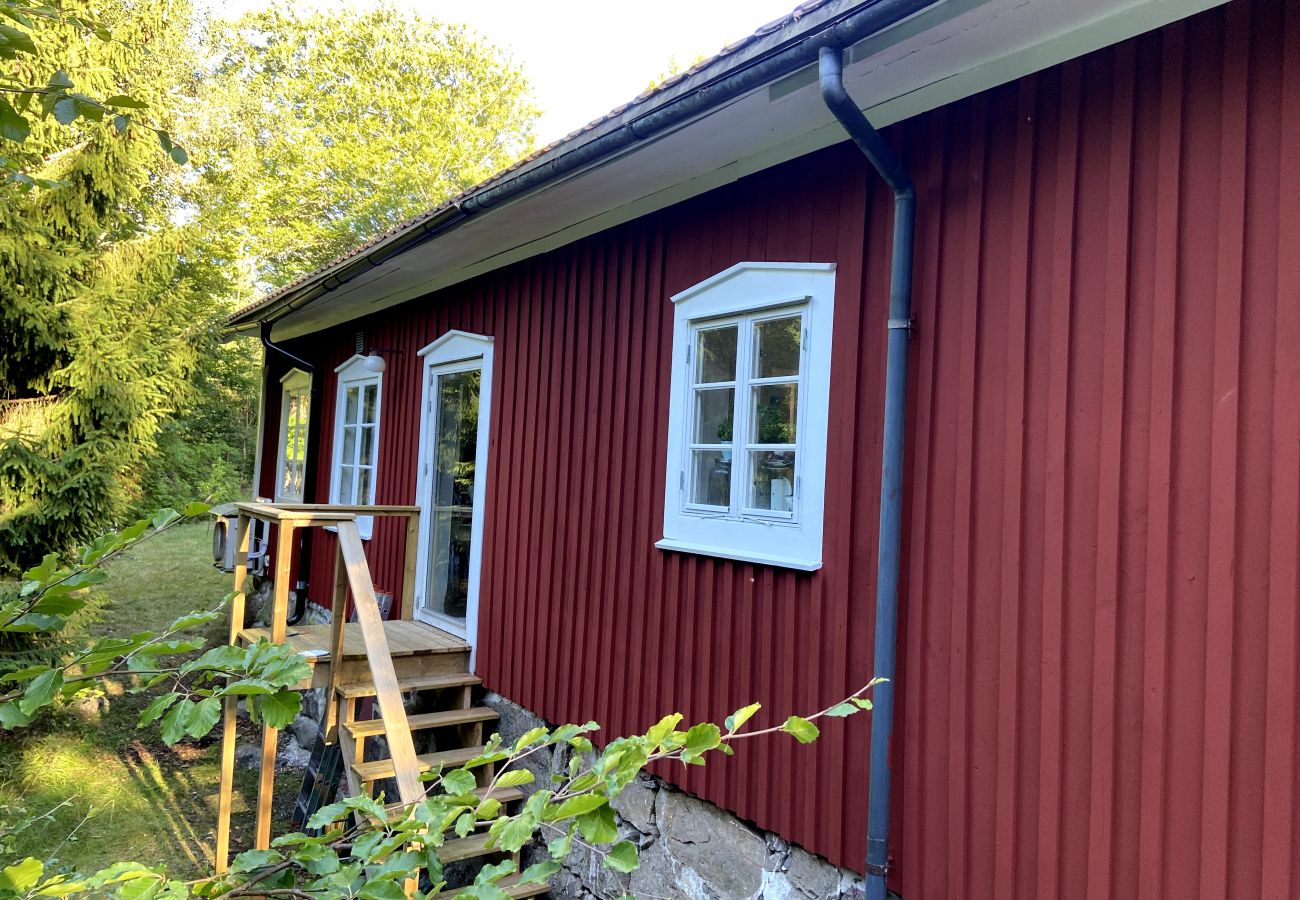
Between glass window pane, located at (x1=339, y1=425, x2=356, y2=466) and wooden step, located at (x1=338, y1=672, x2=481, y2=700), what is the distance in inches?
112

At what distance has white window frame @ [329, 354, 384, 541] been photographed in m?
6.34

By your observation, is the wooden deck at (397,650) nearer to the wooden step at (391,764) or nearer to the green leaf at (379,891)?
the wooden step at (391,764)

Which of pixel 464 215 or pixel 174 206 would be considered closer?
pixel 464 215

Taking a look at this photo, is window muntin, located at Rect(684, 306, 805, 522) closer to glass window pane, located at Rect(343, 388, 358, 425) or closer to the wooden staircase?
the wooden staircase

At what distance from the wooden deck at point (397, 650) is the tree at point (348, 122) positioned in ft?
47.0

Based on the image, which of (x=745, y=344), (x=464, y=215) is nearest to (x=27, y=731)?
(x=464, y=215)

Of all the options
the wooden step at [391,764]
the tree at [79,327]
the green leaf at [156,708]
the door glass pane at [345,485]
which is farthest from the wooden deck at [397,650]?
the green leaf at [156,708]

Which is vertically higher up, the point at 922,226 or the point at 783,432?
the point at 922,226

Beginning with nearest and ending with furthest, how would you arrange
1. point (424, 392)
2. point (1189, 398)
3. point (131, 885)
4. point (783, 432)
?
point (131, 885), point (1189, 398), point (783, 432), point (424, 392)

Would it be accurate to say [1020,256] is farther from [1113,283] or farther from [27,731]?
[27,731]

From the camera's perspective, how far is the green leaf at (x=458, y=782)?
1.17 metres

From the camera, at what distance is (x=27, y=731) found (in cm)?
610

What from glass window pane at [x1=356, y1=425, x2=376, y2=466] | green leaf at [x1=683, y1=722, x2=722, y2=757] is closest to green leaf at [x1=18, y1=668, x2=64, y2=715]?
green leaf at [x1=683, y1=722, x2=722, y2=757]

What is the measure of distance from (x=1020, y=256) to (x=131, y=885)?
2.45 meters
